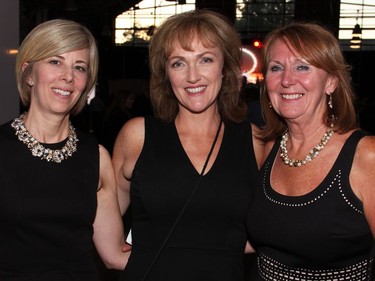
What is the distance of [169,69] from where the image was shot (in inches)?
109

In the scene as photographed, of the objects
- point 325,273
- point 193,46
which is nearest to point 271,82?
point 193,46

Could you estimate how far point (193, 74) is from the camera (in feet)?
8.72

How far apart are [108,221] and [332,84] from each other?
1.24m

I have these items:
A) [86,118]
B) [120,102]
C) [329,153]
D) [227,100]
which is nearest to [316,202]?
[329,153]

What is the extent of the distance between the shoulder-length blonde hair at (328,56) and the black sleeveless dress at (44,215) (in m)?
1.09

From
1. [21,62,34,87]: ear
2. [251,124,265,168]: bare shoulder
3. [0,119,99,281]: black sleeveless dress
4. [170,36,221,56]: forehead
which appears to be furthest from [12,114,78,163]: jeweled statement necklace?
[251,124,265,168]: bare shoulder

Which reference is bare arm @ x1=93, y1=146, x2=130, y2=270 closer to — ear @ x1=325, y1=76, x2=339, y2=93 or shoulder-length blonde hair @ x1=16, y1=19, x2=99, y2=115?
shoulder-length blonde hair @ x1=16, y1=19, x2=99, y2=115

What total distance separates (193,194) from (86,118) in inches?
389

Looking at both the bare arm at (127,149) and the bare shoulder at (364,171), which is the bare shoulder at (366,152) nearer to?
the bare shoulder at (364,171)

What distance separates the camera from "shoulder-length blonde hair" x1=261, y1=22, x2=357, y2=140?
93.9 inches

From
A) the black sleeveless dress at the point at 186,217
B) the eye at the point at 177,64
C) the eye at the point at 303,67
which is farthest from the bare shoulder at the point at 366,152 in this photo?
the eye at the point at 177,64

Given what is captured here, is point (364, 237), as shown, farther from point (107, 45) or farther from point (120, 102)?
point (107, 45)

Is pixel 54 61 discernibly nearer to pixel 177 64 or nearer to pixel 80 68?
pixel 80 68

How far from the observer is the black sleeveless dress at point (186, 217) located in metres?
2.62
